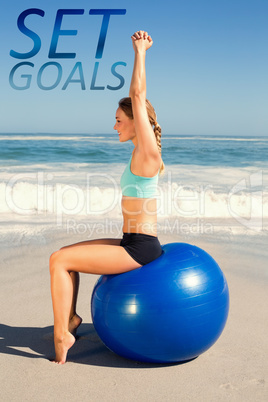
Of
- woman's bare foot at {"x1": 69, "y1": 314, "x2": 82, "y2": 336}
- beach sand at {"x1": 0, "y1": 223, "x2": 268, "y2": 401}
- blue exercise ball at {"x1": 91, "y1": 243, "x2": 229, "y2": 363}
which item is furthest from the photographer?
woman's bare foot at {"x1": 69, "y1": 314, "x2": 82, "y2": 336}

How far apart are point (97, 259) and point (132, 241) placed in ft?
0.90

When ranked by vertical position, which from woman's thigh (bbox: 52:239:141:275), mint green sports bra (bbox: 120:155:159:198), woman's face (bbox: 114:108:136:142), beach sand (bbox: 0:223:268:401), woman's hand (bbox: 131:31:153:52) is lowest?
beach sand (bbox: 0:223:268:401)

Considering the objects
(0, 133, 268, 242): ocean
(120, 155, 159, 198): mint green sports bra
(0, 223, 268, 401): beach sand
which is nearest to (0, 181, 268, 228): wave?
(0, 133, 268, 242): ocean

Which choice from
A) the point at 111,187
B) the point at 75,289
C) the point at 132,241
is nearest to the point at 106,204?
the point at 111,187

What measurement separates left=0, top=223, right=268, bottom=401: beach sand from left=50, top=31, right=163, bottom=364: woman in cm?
26

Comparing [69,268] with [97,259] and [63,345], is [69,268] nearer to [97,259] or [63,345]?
[97,259]

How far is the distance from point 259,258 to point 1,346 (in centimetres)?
358

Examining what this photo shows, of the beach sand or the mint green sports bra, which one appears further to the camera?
the mint green sports bra

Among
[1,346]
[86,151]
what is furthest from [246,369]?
[86,151]

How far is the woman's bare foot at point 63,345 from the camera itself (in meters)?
3.30

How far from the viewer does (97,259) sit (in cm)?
328

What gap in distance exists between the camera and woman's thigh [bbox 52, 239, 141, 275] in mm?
3254

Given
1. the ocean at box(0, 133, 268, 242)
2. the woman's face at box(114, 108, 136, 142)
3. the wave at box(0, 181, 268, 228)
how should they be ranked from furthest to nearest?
the wave at box(0, 181, 268, 228) < the ocean at box(0, 133, 268, 242) < the woman's face at box(114, 108, 136, 142)

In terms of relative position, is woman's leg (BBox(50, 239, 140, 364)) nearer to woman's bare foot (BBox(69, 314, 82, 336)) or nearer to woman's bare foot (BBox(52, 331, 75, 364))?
woman's bare foot (BBox(52, 331, 75, 364))
